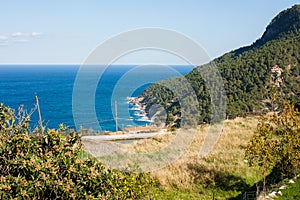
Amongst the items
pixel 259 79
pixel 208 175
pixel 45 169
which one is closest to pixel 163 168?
pixel 208 175

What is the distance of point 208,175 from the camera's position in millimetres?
11781

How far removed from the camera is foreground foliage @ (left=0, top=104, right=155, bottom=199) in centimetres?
318

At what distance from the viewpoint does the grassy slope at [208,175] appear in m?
10.6

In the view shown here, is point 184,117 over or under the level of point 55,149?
under

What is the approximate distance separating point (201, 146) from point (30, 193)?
45.6 feet

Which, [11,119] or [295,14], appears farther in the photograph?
[295,14]

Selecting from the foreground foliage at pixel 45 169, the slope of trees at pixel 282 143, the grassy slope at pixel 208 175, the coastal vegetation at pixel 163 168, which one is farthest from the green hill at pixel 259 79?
the foreground foliage at pixel 45 169

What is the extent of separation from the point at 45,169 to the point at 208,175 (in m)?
9.37

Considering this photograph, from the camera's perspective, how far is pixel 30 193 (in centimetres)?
312

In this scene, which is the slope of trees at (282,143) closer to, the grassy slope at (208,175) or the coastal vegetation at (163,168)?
the coastal vegetation at (163,168)

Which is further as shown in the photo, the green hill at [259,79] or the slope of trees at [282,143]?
the green hill at [259,79]

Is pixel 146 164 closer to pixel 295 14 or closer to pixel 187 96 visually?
pixel 187 96

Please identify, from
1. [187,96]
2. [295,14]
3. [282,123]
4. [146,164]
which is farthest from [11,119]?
[295,14]

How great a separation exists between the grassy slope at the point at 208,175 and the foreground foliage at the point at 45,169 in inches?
276
